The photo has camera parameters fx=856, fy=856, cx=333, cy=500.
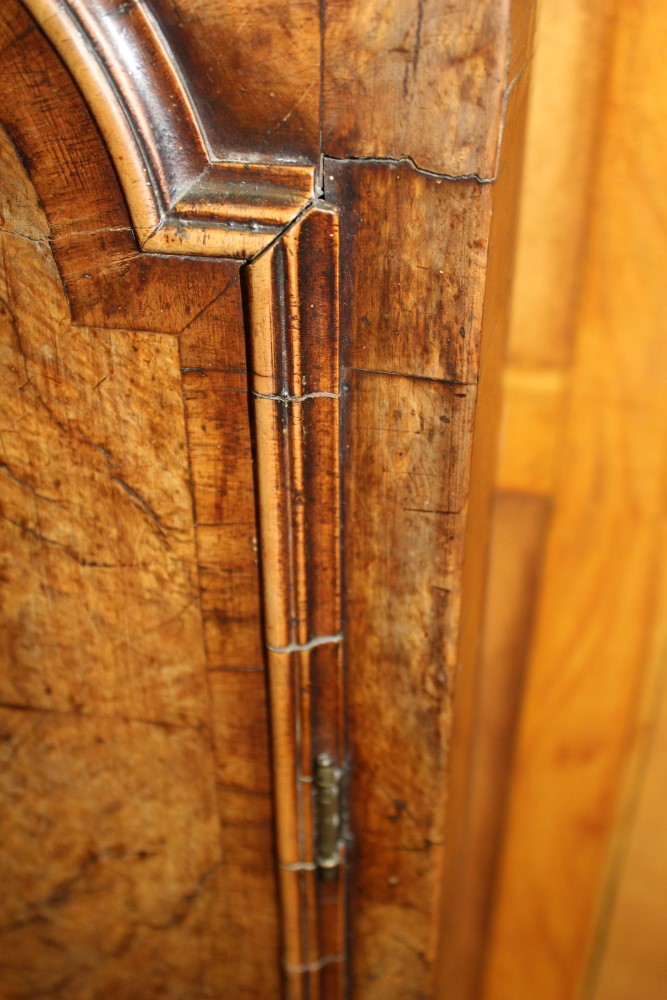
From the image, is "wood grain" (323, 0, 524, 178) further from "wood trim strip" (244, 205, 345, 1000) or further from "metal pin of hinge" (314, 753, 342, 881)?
"metal pin of hinge" (314, 753, 342, 881)

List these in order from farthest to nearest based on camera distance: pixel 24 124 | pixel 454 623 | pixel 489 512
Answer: pixel 489 512
pixel 454 623
pixel 24 124

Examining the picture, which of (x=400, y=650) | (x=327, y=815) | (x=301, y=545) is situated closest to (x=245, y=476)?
(x=301, y=545)

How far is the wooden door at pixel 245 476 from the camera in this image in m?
0.49

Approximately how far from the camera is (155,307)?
0.56 meters

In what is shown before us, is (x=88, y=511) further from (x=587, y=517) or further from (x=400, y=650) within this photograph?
(x=587, y=517)

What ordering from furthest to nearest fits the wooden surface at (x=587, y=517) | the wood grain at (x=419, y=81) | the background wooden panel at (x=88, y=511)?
the wooden surface at (x=587, y=517), the background wooden panel at (x=88, y=511), the wood grain at (x=419, y=81)

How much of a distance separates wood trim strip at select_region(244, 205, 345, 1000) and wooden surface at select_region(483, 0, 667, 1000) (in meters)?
0.28

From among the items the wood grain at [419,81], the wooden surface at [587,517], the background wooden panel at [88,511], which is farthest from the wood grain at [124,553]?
the wooden surface at [587,517]

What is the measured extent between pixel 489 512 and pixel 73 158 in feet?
1.54

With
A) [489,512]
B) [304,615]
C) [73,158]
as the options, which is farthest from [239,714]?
[73,158]

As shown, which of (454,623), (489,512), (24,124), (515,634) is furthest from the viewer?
(515,634)

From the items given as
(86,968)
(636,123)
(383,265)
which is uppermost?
(636,123)

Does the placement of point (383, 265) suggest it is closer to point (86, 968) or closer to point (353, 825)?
point (353, 825)

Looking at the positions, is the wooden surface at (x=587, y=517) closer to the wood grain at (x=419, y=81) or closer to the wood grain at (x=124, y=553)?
the wood grain at (x=419, y=81)
